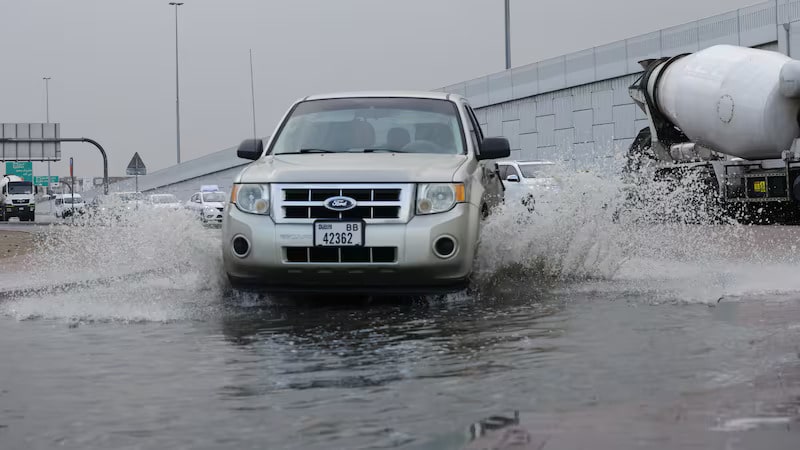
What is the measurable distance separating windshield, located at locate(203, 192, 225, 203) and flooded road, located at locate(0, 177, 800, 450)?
39.0 meters

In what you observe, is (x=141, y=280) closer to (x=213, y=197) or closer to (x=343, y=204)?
(x=343, y=204)

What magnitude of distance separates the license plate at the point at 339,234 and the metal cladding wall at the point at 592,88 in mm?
28374

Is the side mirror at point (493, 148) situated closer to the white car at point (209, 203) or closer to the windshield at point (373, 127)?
the windshield at point (373, 127)

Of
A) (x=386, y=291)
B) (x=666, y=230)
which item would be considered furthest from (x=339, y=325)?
(x=666, y=230)

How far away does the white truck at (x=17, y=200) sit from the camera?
79.4 meters

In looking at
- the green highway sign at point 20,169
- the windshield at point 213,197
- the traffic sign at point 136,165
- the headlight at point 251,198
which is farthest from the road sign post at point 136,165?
the green highway sign at point 20,169

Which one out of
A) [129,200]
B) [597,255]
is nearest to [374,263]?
[597,255]

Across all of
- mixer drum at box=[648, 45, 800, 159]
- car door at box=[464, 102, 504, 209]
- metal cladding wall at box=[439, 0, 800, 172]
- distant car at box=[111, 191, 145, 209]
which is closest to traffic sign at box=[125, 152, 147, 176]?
metal cladding wall at box=[439, 0, 800, 172]

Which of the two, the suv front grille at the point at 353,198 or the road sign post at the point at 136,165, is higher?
the road sign post at the point at 136,165

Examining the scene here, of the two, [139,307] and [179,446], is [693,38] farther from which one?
[179,446]

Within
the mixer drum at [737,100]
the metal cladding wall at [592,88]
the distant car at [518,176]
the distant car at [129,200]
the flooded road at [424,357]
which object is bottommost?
the flooded road at [424,357]

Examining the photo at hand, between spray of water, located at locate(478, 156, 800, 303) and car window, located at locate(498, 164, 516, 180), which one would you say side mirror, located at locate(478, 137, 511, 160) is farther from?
car window, located at locate(498, 164, 516, 180)

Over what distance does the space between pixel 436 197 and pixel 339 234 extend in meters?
0.80

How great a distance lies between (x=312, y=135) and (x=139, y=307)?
207cm
